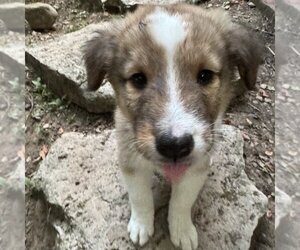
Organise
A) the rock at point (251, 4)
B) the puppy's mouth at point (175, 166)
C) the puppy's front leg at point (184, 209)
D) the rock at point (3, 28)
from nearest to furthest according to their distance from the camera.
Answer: the puppy's mouth at point (175, 166) → the puppy's front leg at point (184, 209) → the rock at point (3, 28) → the rock at point (251, 4)

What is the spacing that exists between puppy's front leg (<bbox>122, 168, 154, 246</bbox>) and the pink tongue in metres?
0.14

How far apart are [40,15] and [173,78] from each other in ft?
6.64

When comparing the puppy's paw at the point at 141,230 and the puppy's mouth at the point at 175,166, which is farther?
the puppy's paw at the point at 141,230

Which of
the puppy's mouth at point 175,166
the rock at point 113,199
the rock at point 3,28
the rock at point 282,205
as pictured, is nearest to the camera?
the puppy's mouth at point 175,166

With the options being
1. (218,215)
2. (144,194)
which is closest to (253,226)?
(218,215)

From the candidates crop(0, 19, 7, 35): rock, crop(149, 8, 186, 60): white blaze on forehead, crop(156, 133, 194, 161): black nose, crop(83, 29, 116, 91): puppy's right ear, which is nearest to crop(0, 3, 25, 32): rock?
crop(0, 19, 7, 35): rock

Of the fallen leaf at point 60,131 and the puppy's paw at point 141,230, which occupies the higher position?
the puppy's paw at point 141,230

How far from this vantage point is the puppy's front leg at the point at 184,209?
253cm

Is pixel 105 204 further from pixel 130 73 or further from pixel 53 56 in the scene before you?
pixel 53 56

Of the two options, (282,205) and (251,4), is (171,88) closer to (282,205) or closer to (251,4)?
(282,205)

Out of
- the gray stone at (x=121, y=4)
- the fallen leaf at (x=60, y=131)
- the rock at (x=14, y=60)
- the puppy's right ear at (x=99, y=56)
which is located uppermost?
the puppy's right ear at (x=99, y=56)

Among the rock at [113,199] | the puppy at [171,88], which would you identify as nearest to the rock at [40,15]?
the rock at [113,199]

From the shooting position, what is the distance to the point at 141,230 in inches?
103

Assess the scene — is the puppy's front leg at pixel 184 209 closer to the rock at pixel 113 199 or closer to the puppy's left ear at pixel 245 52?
the rock at pixel 113 199
